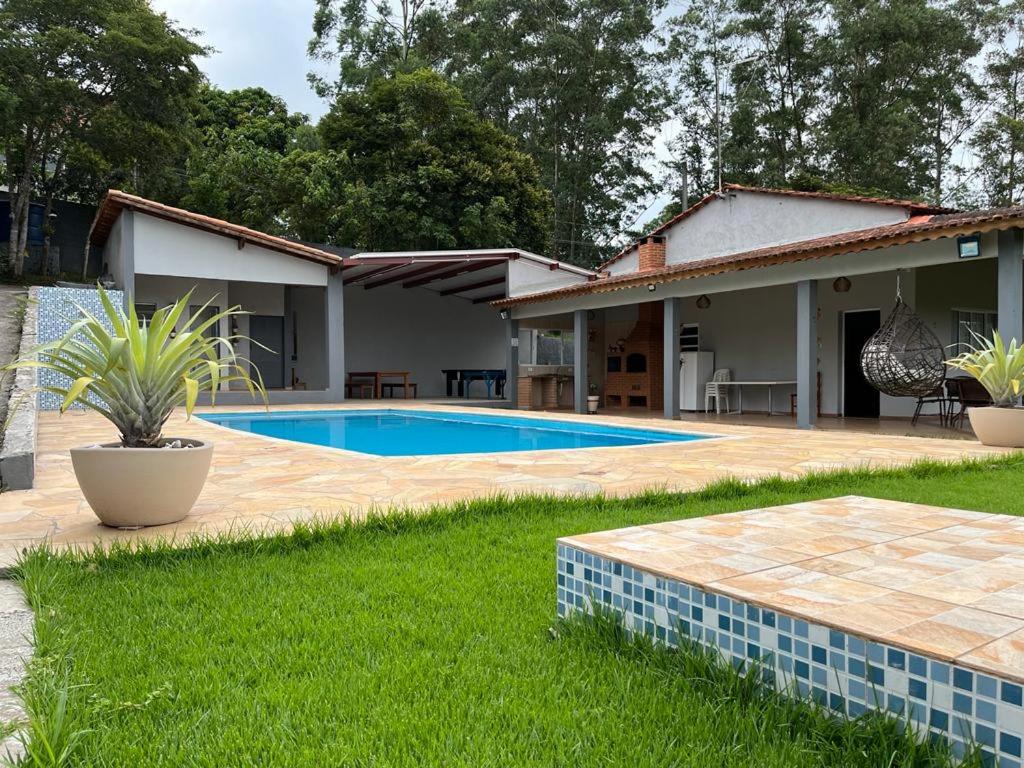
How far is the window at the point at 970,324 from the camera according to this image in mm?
12016

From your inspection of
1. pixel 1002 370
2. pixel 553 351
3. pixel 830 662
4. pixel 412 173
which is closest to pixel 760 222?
pixel 1002 370

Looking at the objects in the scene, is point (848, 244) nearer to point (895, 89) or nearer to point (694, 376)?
point (694, 376)

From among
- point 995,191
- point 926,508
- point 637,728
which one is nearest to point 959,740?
point 637,728

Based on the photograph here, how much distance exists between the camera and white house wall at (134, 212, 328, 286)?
46.1 feet

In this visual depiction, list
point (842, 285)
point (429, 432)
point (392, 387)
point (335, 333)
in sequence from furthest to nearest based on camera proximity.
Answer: point (392, 387) → point (335, 333) → point (842, 285) → point (429, 432)

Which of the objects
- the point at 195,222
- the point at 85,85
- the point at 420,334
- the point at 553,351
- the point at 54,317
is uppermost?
the point at 85,85

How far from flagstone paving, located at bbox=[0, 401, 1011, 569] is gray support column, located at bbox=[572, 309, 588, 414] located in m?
5.72

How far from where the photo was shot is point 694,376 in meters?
15.1

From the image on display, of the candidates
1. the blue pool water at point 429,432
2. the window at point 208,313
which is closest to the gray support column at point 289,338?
the window at point 208,313

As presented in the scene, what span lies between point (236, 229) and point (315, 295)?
17.3 feet

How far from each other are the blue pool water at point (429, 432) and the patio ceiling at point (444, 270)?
11.8 feet

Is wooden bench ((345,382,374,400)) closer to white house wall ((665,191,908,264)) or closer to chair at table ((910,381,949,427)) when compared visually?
white house wall ((665,191,908,264))

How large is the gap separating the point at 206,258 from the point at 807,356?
435 inches

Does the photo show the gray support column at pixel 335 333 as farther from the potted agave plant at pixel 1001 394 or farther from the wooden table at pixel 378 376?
the potted agave plant at pixel 1001 394
